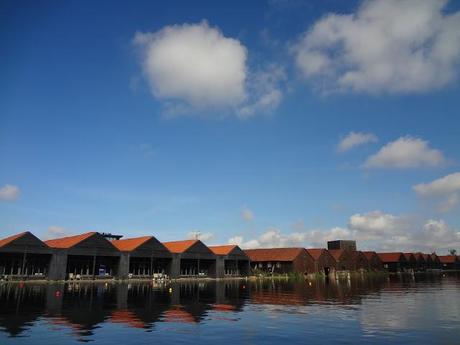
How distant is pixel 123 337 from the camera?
2278 cm

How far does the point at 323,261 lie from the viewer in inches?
5246

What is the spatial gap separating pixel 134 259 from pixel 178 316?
62745 millimetres

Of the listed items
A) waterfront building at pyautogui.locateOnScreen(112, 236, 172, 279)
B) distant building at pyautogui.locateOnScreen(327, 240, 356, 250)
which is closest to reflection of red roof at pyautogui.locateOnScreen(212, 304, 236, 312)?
waterfront building at pyautogui.locateOnScreen(112, 236, 172, 279)

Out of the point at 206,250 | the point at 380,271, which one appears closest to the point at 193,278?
the point at 206,250

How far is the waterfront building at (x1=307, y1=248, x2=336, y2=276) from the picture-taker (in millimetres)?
130250

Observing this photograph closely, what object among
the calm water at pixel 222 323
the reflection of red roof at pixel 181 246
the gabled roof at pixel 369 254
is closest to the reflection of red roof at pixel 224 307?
the calm water at pixel 222 323

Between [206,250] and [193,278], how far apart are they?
23.1 feet

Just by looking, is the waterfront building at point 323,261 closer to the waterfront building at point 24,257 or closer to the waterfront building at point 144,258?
the waterfront building at point 144,258

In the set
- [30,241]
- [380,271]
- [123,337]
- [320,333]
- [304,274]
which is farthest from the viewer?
[380,271]

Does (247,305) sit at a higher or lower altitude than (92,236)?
lower

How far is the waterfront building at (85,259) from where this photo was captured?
250ft

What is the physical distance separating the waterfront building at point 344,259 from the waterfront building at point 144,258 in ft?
226

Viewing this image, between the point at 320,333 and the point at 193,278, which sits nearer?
the point at 320,333

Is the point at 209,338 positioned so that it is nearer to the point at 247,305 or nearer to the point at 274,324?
the point at 274,324
